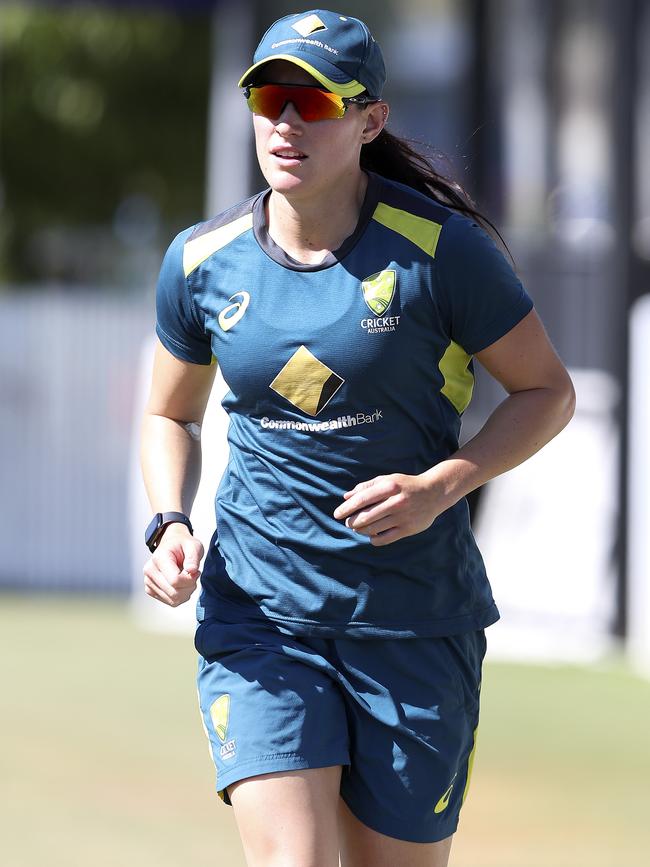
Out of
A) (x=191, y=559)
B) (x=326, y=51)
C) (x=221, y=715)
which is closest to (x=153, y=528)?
(x=191, y=559)

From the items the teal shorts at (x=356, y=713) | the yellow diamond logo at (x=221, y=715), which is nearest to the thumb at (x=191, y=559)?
the teal shorts at (x=356, y=713)

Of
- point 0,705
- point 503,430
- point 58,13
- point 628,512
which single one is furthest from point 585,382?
point 58,13

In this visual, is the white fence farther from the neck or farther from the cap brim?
the cap brim

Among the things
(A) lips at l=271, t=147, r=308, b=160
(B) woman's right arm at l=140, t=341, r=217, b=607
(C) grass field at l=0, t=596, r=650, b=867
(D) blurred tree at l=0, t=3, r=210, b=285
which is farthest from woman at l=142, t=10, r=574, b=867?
(D) blurred tree at l=0, t=3, r=210, b=285

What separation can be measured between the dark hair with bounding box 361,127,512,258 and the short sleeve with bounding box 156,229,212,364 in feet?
1.58

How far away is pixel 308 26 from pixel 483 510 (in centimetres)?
712

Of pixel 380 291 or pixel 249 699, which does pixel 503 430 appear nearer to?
pixel 380 291

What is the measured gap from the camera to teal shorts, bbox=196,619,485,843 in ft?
11.2

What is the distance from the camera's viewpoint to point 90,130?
Result: 2383 cm

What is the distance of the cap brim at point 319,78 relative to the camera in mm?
3238

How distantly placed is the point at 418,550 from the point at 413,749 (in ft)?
1.38

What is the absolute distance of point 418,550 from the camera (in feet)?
11.4

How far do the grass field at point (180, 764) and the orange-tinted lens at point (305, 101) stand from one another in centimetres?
305

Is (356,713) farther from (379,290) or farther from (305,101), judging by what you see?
(305,101)
